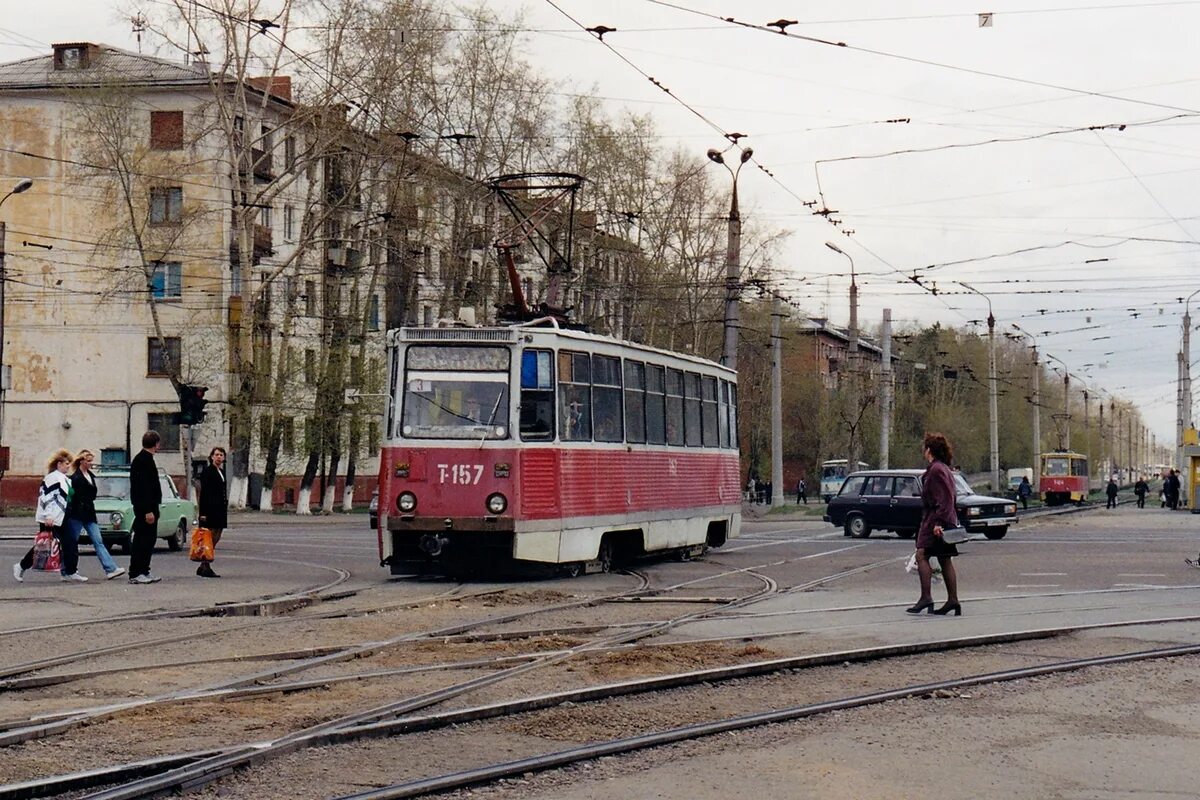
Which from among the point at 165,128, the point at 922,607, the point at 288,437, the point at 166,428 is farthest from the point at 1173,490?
the point at 922,607

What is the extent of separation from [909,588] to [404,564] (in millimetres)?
5893

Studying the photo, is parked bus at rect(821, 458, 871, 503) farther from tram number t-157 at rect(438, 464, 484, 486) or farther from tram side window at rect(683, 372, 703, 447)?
tram number t-157 at rect(438, 464, 484, 486)

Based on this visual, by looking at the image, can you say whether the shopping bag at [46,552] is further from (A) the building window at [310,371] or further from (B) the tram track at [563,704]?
(A) the building window at [310,371]

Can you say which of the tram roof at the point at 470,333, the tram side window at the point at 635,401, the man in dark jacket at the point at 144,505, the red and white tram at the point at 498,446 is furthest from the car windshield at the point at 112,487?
the tram roof at the point at 470,333

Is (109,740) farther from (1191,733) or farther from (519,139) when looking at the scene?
(519,139)

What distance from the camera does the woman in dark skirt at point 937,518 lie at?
51.6ft

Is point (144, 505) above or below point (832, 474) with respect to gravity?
below

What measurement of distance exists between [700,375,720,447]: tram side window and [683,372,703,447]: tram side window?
26 cm

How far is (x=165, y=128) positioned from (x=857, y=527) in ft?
111

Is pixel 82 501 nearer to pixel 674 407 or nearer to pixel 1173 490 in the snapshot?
pixel 674 407

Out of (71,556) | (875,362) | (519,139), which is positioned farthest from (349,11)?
(875,362)

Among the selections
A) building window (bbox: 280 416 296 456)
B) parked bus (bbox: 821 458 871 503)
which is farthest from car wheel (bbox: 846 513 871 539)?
parked bus (bbox: 821 458 871 503)

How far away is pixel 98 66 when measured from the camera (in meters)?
54.8

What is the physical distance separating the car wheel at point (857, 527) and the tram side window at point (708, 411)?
10.1 metres
